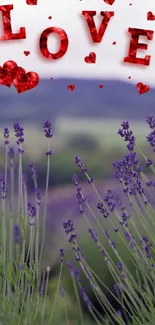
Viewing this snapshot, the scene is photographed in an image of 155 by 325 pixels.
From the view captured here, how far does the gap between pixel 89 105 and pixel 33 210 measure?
0.52m

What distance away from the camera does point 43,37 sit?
2.43m

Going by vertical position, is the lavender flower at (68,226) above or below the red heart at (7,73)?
below

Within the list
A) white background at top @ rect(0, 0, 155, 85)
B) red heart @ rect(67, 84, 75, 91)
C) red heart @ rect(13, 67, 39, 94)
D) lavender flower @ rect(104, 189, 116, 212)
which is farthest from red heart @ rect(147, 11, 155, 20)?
lavender flower @ rect(104, 189, 116, 212)

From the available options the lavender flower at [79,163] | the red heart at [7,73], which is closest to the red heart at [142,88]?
the lavender flower at [79,163]

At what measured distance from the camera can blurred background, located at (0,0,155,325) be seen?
94.7 inches

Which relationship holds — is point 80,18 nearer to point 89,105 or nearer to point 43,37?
point 43,37

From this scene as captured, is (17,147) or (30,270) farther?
(17,147)

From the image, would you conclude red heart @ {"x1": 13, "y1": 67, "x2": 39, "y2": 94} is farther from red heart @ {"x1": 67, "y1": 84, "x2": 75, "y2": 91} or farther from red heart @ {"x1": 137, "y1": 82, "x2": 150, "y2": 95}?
red heart @ {"x1": 137, "y1": 82, "x2": 150, "y2": 95}

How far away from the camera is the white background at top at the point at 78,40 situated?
7.95ft

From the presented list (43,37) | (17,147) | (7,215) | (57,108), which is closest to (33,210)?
(7,215)

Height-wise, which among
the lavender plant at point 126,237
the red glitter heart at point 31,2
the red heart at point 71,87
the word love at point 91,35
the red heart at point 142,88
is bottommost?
the lavender plant at point 126,237

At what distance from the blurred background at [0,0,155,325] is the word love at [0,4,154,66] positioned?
0.02 m

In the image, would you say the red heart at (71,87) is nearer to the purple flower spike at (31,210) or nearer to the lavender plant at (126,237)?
the lavender plant at (126,237)

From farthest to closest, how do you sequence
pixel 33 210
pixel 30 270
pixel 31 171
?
pixel 31 171 < pixel 33 210 < pixel 30 270
